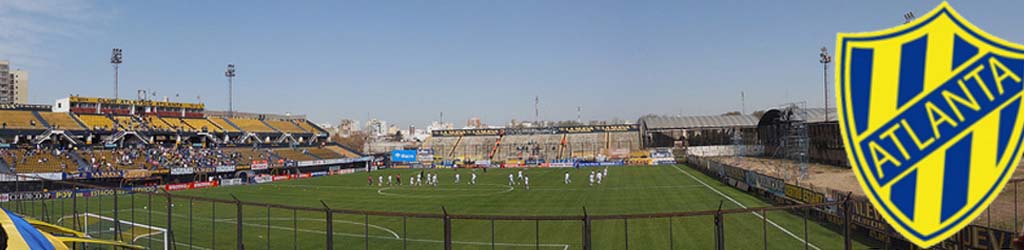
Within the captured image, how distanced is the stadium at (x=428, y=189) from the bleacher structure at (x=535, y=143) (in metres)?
0.42

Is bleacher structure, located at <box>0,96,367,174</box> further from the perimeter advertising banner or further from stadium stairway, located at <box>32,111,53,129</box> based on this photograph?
the perimeter advertising banner

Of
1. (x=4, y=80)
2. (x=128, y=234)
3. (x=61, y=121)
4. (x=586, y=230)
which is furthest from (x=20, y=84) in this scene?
→ (x=586, y=230)

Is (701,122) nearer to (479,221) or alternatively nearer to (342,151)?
(342,151)

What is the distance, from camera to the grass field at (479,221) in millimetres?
22547

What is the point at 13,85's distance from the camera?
549 feet

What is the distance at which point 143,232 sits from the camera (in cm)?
2525

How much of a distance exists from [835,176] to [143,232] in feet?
159

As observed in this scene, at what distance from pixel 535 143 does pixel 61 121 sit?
68.4 m

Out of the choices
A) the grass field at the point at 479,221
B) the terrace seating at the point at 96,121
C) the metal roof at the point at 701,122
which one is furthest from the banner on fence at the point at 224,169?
the metal roof at the point at 701,122

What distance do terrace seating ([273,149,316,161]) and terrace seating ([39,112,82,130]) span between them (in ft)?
68.6

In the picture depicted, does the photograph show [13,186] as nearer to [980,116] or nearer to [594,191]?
[594,191]

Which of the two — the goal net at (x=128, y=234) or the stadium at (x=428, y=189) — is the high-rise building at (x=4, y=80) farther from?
the goal net at (x=128, y=234)

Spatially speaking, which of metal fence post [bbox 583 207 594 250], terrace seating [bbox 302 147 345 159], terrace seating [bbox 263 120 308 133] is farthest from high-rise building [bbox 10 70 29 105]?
metal fence post [bbox 583 207 594 250]

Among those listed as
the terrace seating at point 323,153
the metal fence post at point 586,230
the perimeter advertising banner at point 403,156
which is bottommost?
the perimeter advertising banner at point 403,156
